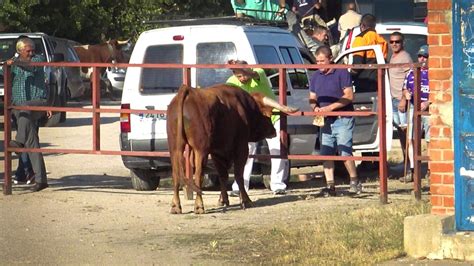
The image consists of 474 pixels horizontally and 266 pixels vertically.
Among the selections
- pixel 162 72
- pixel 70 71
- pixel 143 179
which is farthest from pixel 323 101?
pixel 70 71

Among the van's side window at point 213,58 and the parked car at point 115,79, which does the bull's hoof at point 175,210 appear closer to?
the van's side window at point 213,58

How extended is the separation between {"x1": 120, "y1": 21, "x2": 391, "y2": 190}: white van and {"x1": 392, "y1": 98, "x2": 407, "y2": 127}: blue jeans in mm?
960

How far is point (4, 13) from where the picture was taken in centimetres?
3728

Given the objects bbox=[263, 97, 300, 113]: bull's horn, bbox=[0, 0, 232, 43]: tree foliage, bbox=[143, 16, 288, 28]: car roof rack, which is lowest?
bbox=[263, 97, 300, 113]: bull's horn

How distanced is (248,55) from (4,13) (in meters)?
23.8

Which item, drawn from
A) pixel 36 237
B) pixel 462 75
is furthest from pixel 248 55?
pixel 462 75

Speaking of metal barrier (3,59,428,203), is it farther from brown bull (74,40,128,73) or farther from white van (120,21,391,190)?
brown bull (74,40,128,73)

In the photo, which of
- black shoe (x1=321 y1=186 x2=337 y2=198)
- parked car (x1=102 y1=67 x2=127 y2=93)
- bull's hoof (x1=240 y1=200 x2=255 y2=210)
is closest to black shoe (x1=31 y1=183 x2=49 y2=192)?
bull's hoof (x1=240 y1=200 x2=255 y2=210)

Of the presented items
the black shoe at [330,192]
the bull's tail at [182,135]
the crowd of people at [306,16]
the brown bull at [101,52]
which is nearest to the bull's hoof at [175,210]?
the bull's tail at [182,135]

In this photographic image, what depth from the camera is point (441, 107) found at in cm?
979

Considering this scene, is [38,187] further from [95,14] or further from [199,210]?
[95,14]

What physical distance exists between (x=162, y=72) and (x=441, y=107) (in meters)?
5.79

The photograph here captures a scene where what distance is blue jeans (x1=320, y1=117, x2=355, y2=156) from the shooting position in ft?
46.2

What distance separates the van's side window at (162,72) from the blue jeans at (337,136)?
196 centimetres
